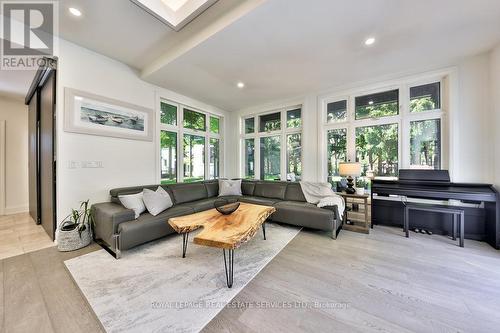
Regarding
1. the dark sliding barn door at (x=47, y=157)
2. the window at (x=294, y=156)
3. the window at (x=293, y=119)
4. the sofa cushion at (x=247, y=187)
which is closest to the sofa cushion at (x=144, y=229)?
the dark sliding barn door at (x=47, y=157)

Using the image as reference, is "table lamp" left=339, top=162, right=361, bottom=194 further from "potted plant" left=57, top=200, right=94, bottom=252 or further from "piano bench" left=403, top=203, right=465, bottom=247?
"potted plant" left=57, top=200, right=94, bottom=252

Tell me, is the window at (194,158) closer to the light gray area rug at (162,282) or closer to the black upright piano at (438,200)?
the light gray area rug at (162,282)

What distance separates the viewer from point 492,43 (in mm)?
2635

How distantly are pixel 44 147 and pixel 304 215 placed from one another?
4.68 meters

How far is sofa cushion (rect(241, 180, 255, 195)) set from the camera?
4.69m

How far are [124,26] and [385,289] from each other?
171 inches

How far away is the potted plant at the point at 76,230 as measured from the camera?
2494mm

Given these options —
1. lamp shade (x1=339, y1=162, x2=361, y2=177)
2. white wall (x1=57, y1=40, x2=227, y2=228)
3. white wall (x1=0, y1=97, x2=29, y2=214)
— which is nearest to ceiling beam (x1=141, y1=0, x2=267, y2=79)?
white wall (x1=57, y1=40, x2=227, y2=228)

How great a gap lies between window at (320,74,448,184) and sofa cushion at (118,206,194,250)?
3504 millimetres

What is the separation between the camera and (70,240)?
2.51 metres

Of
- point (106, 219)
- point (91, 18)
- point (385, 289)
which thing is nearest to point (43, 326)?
point (106, 219)

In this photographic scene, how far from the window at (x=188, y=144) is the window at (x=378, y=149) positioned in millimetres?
3797

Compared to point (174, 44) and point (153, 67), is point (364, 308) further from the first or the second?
point (153, 67)

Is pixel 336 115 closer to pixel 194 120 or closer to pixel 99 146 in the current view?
pixel 194 120
